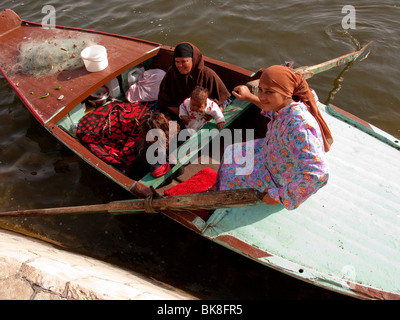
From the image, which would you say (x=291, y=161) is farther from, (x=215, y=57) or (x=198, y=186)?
(x=215, y=57)

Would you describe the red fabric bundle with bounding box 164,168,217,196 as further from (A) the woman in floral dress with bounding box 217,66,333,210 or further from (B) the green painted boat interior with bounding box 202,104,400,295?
(A) the woman in floral dress with bounding box 217,66,333,210

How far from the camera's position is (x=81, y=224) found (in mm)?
4035

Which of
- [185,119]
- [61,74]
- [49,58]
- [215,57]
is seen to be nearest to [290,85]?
[185,119]

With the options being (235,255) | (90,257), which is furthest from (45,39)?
(235,255)

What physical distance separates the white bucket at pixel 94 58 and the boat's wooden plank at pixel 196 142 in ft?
6.24

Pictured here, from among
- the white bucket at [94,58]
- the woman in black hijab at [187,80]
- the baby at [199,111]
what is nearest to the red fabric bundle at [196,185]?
the baby at [199,111]

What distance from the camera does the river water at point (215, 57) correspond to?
3508mm

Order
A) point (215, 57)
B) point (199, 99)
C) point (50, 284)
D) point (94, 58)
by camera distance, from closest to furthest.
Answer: point (50, 284) < point (199, 99) < point (94, 58) < point (215, 57)

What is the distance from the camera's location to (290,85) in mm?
2098

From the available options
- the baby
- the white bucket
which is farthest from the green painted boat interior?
the white bucket

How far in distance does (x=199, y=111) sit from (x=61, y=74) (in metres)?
2.26

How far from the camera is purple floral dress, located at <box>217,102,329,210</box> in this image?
77.7 inches

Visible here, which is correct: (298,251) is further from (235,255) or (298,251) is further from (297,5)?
(297,5)
